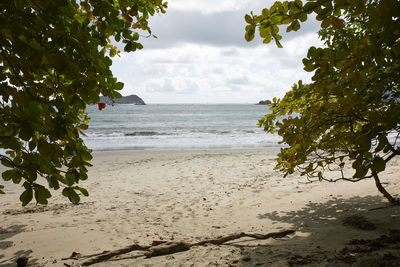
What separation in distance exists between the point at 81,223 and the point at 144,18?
12.3 feet

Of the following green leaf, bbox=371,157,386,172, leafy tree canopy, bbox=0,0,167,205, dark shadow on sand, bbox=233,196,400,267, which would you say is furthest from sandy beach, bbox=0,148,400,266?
leafy tree canopy, bbox=0,0,167,205

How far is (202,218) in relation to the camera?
5.45 m

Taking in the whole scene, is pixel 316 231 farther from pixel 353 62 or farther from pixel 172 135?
pixel 172 135

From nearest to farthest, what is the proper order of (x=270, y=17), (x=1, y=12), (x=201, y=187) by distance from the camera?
1. (x=1, y=12)
2. (x=270, y=17)
3. (x=201, y=187)

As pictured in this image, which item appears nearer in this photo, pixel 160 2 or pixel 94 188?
pixel 160 2

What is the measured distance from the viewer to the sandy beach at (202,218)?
3.39 m

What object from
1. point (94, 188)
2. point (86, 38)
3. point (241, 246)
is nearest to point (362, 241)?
point (241, 246)

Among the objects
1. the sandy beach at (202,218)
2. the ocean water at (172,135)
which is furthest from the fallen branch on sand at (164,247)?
the ocean water at (172,135)

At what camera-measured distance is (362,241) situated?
10.3 feet

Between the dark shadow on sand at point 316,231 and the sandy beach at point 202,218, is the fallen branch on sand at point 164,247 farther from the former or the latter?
the dark shadow on sand at point 316,231

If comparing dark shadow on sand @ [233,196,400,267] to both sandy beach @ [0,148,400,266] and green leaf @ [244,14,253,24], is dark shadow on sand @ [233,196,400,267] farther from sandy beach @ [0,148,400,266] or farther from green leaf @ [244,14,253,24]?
green leaf @ [244,14,253,24]

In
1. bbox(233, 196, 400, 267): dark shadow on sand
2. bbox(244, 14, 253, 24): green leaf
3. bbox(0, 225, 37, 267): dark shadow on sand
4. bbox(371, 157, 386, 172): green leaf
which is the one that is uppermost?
bbox(244, 14, 253, 24): green leaf

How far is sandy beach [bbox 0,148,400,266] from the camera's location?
3393 mm

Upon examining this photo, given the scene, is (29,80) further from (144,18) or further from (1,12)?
(144,18)
